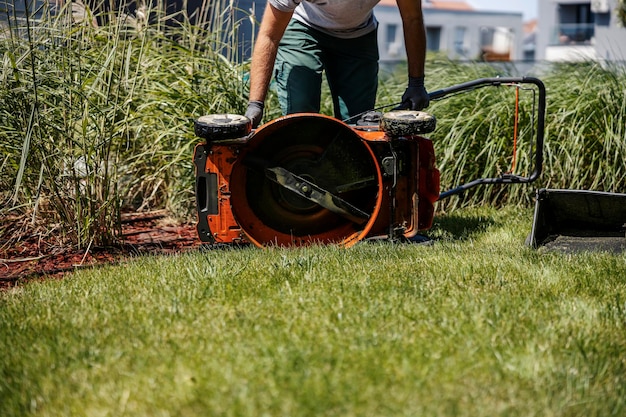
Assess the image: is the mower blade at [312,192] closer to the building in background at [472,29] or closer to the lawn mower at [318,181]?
the lawn mower at [318,181]

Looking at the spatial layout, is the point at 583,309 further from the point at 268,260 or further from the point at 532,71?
the point at 532,71

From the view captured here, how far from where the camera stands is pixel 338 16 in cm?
460

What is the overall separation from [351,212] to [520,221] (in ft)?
4.96

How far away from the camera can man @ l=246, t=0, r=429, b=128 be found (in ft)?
14.4

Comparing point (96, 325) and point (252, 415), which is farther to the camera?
point (96, 325)

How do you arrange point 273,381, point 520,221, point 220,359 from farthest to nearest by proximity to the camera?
point 520,221
point 220,359
point 273,381

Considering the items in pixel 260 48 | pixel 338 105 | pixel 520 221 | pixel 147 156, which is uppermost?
pixel 260 48

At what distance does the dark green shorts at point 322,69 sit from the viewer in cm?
463

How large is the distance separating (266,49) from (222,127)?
2.04ft

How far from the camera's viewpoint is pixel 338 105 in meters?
4.95

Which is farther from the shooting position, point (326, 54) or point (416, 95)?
point (326, 54)

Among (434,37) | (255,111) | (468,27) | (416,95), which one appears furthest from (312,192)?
(468,27)

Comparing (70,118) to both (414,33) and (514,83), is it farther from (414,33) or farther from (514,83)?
(514,83)

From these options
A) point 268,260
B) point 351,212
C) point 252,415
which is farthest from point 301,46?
point 252,415
